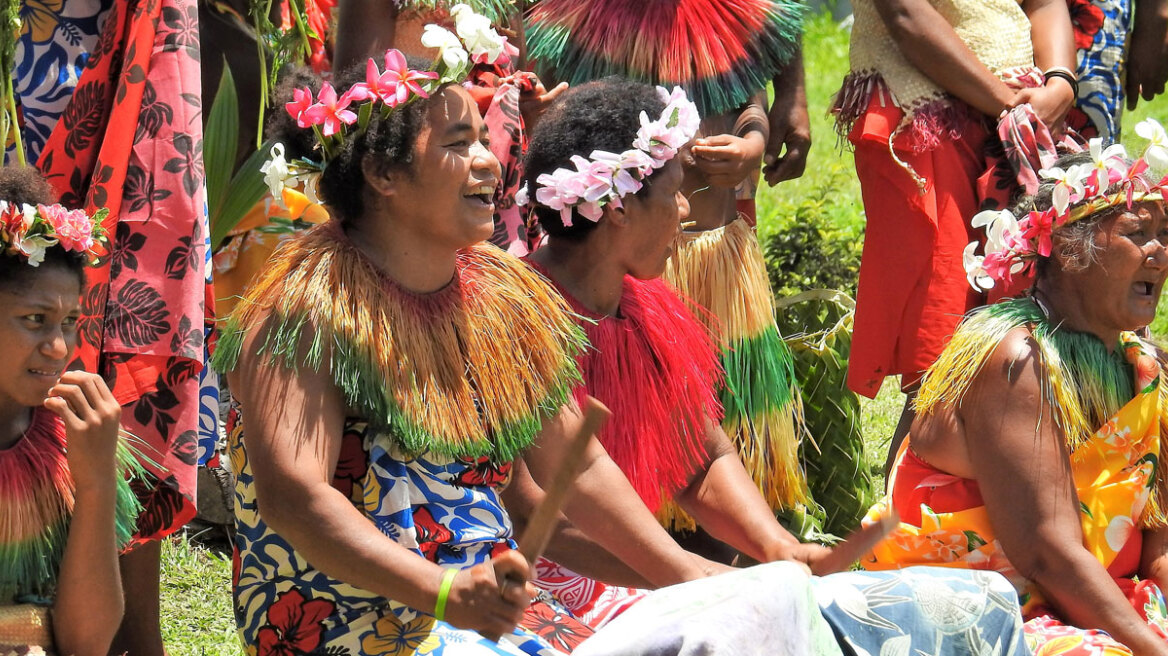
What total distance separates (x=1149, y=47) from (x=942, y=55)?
1029 mm

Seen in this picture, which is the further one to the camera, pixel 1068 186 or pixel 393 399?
pixel 1068 186

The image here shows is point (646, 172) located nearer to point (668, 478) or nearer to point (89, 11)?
point (668, 478)

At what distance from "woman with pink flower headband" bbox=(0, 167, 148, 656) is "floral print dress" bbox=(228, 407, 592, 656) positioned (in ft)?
0.83

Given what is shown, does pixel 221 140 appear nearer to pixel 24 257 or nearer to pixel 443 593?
pixel 24 257

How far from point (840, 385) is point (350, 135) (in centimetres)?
232

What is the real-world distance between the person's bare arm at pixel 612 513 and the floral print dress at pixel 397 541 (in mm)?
211

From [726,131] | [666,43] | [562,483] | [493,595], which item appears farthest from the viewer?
[726,131]

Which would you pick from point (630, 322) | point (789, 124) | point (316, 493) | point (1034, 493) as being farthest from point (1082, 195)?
point (316, 493)

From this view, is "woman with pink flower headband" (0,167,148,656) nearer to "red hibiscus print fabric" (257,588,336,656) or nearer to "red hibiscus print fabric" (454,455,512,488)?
"red hibiscus print fabric" (257,588,336,656)

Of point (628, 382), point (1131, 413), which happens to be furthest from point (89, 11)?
point (1131, 413)

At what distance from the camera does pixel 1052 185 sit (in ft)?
12.0

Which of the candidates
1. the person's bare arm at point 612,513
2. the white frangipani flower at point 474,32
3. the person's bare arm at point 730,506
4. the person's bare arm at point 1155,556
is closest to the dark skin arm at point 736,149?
the person's bare arm at point 730,506

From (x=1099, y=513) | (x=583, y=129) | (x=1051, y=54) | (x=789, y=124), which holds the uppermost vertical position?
(x=583, y=129)

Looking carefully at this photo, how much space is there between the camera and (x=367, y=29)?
12.3 ft
